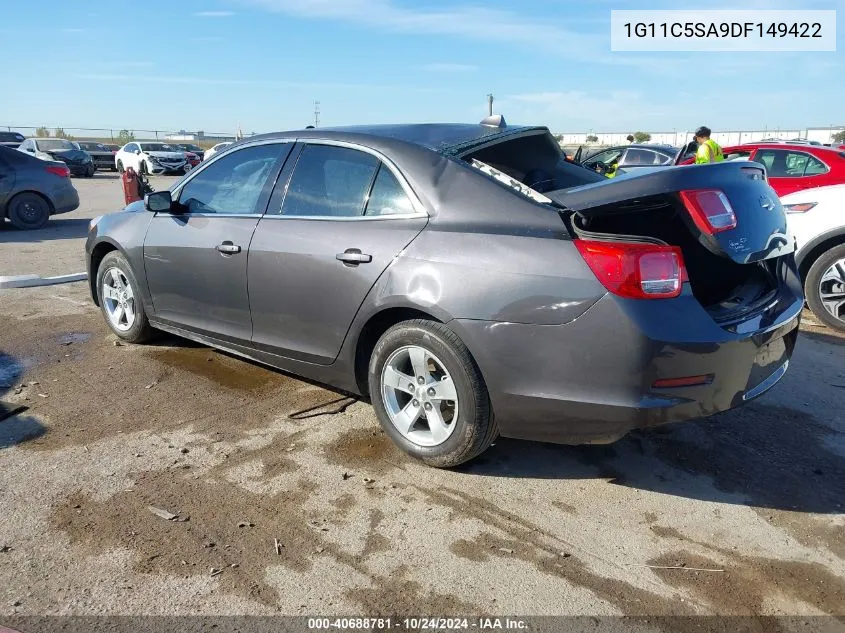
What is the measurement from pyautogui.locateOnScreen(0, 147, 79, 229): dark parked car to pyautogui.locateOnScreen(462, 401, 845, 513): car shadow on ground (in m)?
11.6

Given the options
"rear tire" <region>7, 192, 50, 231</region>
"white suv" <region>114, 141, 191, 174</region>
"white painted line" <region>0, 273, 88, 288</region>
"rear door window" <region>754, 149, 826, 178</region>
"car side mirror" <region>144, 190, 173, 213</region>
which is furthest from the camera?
"white suv" <region>114, 141, 191, 174</region>

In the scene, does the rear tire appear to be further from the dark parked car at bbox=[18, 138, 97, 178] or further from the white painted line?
the dark parked car at bbox=[18, 138, 97, 178]

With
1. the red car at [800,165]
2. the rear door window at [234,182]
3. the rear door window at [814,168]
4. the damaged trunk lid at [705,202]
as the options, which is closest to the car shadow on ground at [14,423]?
the rear door window at [234,182]

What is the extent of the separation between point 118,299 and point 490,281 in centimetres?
357

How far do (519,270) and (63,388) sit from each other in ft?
10.5

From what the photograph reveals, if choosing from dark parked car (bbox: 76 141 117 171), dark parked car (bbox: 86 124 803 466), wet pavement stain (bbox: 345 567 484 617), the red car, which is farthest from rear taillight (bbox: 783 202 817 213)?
dark parked car (bbox: 76 141 117 171)

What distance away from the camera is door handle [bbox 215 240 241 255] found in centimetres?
428

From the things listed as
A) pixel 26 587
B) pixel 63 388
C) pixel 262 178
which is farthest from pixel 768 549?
pixel 63 388

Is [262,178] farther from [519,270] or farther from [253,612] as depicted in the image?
[253,612]

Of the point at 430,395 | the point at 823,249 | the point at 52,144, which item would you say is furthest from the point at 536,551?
the point at 52,144

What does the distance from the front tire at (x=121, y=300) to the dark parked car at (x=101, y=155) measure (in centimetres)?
3171

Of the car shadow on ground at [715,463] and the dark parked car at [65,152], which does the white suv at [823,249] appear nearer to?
the car shadow on ground at [715,463]

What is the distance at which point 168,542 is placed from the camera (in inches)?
114

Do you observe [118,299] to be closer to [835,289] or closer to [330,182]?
[330,182]
